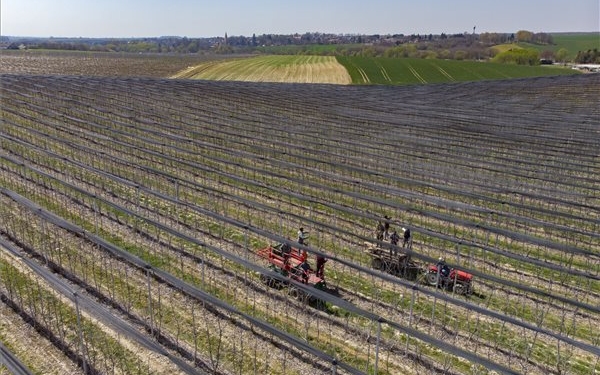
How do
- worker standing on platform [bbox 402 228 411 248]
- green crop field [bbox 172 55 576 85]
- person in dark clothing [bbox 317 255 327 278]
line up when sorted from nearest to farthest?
1. person in dark clothing [bbox 317 255 327 278]
2. worker standing on platform [bbox 402 228 411 248]
3. green crop field [bbox 172 55 576 85]

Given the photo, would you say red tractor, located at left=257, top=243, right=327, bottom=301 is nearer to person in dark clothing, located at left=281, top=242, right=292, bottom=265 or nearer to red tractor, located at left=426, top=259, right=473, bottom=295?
person in dark clothing, located at left=281, top=242, right=292, bottom=265

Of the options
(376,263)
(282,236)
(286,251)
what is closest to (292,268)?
(286,251)

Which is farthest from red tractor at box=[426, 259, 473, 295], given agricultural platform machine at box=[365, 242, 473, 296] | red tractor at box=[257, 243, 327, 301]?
red tractor at box=[257, 243, 327, 301]

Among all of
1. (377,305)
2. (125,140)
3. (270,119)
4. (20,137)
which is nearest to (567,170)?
(377,305)

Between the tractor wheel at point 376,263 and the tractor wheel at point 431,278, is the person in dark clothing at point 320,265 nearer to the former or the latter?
the tractor wheel at point 376,263

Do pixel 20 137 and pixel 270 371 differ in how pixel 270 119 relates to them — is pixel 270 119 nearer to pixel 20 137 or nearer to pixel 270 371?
pixel 20 137
